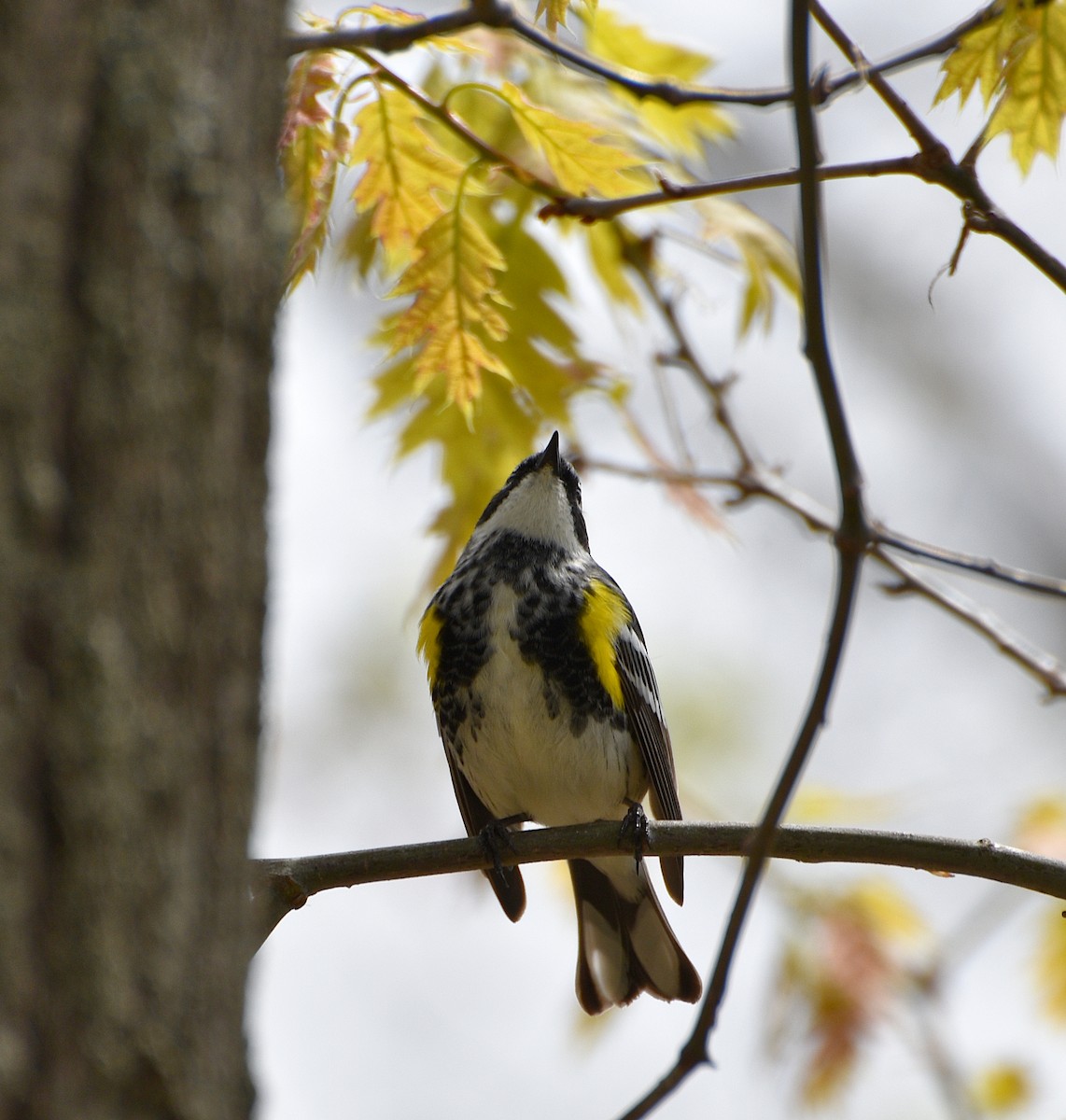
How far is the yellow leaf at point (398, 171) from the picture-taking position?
8.85ft

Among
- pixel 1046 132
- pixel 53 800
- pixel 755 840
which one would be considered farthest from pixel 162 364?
pixel 1046 132

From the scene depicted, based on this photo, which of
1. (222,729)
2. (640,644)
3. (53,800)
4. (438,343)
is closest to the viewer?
(53,800)

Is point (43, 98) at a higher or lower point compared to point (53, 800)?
higher

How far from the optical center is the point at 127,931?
1.08m

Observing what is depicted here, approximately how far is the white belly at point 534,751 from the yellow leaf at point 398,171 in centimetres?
133

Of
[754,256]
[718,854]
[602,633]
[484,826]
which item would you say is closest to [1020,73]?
[754,256]

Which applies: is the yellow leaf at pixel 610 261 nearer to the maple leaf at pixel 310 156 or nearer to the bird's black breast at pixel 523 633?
the bird's black breast at pixel 523 633

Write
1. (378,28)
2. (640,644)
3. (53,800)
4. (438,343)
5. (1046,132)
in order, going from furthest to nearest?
1. (640,644)
2. (438,343)
3. (1046,132)
4. (378,28)
5. (53,800)

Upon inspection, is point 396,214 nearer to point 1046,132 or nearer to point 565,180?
point 565,180

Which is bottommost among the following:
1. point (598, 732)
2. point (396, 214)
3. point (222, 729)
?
point (222, 729)

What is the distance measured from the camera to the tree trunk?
1.05 m

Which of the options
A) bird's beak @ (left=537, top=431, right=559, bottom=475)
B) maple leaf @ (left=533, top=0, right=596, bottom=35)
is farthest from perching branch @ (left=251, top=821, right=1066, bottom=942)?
bird's beak @ (left=537, top=431, right=559, bottom=475)

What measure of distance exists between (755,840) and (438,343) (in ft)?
4.65

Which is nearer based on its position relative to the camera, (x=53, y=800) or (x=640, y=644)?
(x=53, y=800)
